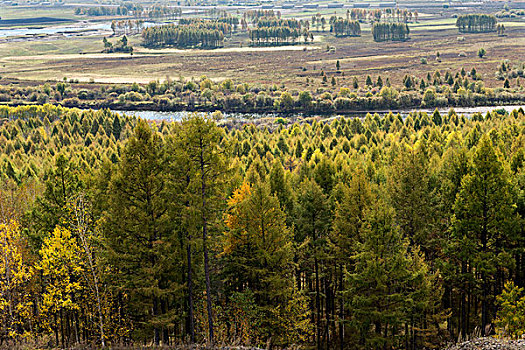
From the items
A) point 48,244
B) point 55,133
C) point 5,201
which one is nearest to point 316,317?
point 48,244

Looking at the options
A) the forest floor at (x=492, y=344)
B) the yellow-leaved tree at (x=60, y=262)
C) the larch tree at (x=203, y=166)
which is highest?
the larch tree at (x=203, y=166)

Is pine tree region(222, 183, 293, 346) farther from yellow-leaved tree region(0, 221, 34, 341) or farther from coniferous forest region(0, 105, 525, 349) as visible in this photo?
yellow-leaved tree region(0, 221, 34, 341)

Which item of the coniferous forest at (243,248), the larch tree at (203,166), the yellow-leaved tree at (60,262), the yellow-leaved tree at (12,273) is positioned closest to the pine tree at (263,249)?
the coniferous forest at (243,248)

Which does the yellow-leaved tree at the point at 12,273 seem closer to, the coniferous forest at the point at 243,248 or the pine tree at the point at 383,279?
the coniferous forest at the point at 243,248

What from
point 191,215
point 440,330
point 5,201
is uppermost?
point 191,215

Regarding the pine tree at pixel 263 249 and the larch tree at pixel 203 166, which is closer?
the larch tree at pixel 203 166

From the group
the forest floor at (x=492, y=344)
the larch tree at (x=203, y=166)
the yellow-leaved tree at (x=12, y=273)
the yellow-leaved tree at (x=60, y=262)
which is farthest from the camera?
the yellow-leaved tree at (x=12, y=273)

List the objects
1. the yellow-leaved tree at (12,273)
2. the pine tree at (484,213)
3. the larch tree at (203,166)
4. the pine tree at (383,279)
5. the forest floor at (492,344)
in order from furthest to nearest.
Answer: the pine tree at (484,213), the pine tree at (383,279), the yellow-leaved tree at (12,273), the larch tree at (203,166), the forest floor at (492,344)

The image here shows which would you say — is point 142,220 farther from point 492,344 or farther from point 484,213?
point 484,213

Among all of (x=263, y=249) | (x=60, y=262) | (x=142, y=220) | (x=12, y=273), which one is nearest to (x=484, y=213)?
(x=263, y=249)

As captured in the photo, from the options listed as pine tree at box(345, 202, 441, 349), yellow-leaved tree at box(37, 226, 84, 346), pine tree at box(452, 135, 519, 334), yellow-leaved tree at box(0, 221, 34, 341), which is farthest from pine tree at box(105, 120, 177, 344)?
pine tree at box(452, 135, 519, 334)

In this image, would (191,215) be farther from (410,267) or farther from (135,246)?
(410,267)
